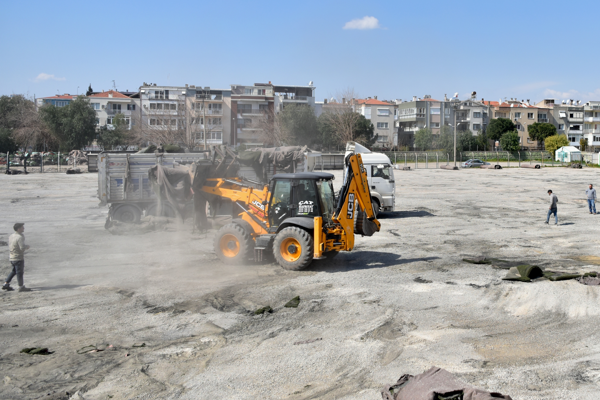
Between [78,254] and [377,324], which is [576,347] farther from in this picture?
[78,254]

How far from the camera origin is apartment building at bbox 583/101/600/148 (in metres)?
114

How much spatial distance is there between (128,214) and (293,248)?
9273 millimetres

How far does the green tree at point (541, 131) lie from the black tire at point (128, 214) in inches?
3690

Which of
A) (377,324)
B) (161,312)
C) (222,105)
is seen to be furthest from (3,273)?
(222,105)

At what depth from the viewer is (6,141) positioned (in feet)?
224

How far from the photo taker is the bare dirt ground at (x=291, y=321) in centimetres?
680

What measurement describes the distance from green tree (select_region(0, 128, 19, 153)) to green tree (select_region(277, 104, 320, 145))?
119 feet

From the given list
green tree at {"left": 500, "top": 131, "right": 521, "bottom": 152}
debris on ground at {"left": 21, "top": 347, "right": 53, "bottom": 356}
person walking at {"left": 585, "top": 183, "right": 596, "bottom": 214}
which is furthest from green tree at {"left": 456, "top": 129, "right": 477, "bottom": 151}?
debris on ground at {"left": 21, "top": 347, "right": 53, "bottom": 356}

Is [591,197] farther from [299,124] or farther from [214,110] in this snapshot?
[214,110]

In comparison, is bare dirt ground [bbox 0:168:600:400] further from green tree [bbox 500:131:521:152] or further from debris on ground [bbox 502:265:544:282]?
green tree [bbox 500:131:521:152]

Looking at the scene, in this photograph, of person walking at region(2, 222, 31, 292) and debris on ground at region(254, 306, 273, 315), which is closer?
debris on ground at region(254, 306, 273, 315)

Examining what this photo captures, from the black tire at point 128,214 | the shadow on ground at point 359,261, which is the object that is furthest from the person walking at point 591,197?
the black tire at point 128,214

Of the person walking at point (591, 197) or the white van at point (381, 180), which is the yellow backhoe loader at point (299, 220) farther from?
the person walking at point (591, 197)

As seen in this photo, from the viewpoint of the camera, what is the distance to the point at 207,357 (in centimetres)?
766
